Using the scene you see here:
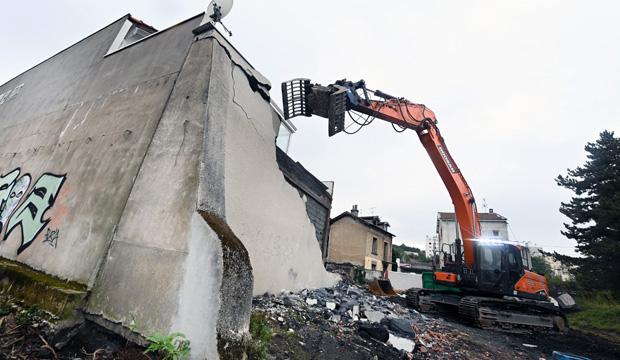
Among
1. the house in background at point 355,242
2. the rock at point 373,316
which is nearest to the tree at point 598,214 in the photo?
the house in background at point 355,242

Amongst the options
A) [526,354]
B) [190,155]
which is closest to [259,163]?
[190,155]

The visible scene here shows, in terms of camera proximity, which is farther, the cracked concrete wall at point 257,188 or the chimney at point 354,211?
the chimney at point 354,211

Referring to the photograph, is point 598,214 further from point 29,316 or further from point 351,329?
point 29,316

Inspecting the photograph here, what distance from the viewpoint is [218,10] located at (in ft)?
15.6

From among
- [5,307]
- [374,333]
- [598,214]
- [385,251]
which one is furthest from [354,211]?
[5,307]

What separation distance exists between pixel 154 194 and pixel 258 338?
1.91 m

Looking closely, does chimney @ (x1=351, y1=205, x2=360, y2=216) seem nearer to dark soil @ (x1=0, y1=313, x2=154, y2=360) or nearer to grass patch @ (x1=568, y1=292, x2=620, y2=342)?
grass patch @ (x1=568, y1=292, x2=620, y2=342)

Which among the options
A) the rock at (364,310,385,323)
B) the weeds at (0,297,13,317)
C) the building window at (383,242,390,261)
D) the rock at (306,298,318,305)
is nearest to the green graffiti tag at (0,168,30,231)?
the weeds at (0,297,13,317)

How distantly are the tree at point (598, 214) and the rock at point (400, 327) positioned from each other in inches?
585

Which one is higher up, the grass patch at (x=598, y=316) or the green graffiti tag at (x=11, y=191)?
the green graffiti tag at (x=11, y=191)

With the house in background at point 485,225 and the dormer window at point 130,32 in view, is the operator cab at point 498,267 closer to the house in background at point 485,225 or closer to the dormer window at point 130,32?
→ the dormer window at point 130,32

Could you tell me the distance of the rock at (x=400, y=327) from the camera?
4.15 metres

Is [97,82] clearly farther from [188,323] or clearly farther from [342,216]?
[342,216]

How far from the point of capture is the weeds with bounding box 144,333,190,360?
2.12 m
